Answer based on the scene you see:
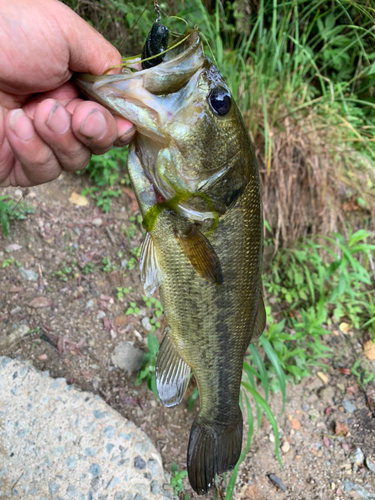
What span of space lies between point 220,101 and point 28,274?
2136 millimetres

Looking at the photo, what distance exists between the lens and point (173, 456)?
7.84ft

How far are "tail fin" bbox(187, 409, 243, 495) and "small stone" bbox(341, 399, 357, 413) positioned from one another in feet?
5.94

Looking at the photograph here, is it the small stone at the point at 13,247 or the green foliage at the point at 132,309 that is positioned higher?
the small stone at the point at 13,247

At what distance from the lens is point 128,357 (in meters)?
2.62

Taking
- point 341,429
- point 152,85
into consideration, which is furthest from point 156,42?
point 341,429

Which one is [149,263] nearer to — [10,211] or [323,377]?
[10,211]

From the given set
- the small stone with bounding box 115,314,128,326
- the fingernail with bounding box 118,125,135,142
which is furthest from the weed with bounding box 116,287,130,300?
the fingernail with bounding box 118,125,135,142

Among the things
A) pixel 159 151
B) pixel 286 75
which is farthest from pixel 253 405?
pixel 286 75

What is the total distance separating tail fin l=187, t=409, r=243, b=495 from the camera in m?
1.79

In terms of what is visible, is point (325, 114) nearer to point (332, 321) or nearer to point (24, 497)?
point (332, 321)

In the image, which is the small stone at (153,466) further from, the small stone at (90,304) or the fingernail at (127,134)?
the fingernail at (127,134)

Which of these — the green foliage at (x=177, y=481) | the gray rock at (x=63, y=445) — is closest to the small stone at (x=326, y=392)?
the green foliage at (x=177, y=481)

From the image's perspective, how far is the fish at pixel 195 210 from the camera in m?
1.16

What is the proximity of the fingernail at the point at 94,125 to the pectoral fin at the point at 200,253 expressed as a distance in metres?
0.50
